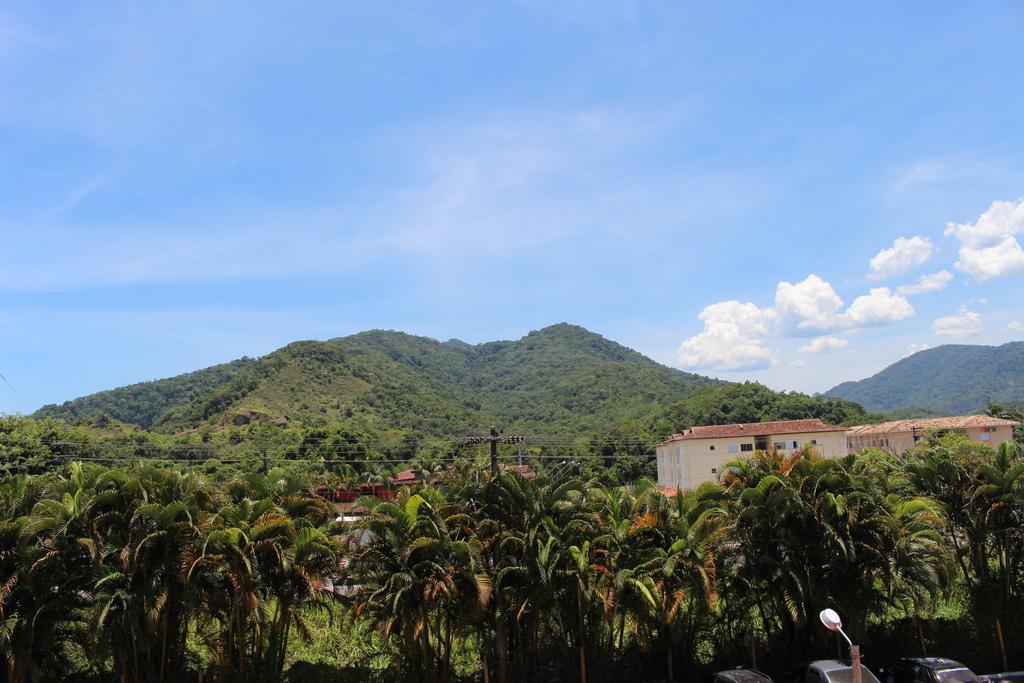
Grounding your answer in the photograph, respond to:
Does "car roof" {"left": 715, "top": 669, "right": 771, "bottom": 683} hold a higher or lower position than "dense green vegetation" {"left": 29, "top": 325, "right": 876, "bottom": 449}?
lower

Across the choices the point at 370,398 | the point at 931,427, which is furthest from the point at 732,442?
the point at 370,398

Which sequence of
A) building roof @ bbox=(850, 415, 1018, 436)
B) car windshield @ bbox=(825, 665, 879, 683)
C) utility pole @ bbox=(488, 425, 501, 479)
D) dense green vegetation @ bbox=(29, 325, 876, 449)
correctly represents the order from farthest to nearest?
dense green vegetation @ bbox=(29, 325, 876, 449) < building roof @ bbox=(850, 415, 1018, 436) < utility pole @ bbox=(488, 425, 501, 479) < car windshield @ bbox=(825, 665, 879, 683)

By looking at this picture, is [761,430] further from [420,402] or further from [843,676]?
[420,402]

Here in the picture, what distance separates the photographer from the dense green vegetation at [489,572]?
53.1 feet

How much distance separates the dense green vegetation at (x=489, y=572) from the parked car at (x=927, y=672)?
5.26ft

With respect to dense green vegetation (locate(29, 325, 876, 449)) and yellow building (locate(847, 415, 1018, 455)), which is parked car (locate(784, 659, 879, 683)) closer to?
dense green vegetation (locate(29, 325, 876, 449))

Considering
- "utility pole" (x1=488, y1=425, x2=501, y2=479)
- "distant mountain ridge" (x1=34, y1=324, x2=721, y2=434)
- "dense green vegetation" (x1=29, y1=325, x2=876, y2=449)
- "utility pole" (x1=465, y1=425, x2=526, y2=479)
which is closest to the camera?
"utility pole" (x1=488, y1=425, x2=501, y2=479)

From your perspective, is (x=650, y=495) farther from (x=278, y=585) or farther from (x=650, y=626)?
(x=278, y=585)

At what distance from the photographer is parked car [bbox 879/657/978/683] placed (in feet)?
49.4

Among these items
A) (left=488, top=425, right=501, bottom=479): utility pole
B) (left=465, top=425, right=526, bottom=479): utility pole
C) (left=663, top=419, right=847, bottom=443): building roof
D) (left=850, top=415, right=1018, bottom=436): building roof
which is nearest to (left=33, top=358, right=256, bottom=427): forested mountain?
(left=663, top=419, right=847, bottom=443): building roof

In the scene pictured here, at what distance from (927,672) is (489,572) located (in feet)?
31.9

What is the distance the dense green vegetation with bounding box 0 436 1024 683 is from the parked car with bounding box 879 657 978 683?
1.60 meters

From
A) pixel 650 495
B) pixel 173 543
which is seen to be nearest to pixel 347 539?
pixel 173 543

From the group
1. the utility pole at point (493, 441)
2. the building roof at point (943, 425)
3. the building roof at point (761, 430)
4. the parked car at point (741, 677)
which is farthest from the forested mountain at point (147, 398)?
the parked car at point (741, 677)
